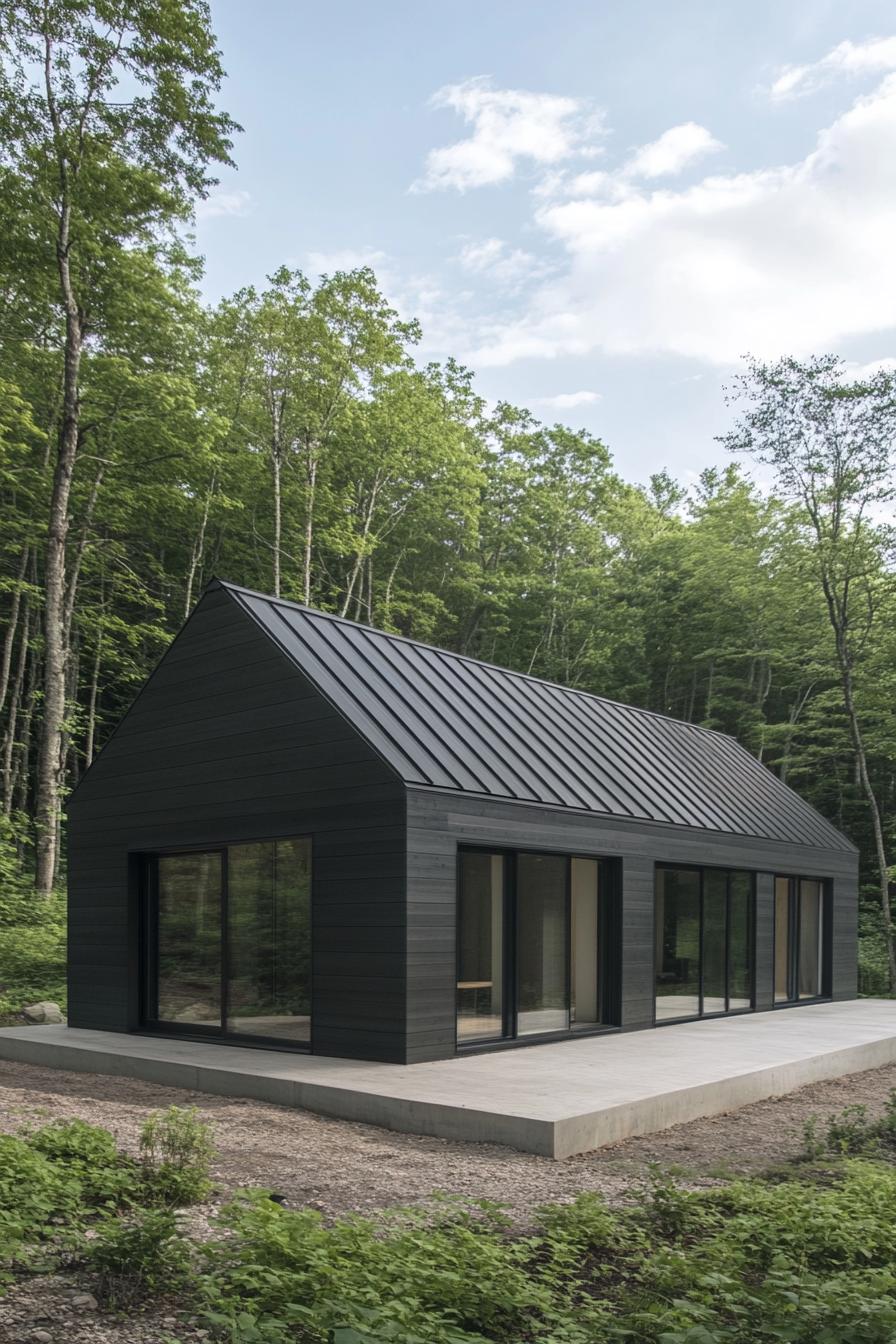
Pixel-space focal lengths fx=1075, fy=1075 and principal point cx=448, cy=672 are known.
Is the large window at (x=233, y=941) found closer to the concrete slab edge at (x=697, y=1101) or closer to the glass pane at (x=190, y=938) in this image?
the glass pane at (x=190, y=938)

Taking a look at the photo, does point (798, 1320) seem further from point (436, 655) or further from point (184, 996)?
point (436, 655)

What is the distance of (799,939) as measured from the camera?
53.1 ft

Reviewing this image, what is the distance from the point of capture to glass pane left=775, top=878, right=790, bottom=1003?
50.8 feet

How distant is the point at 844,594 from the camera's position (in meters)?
22.1

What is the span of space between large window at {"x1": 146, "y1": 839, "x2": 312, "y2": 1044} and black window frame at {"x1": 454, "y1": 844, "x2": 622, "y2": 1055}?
59.4 inches

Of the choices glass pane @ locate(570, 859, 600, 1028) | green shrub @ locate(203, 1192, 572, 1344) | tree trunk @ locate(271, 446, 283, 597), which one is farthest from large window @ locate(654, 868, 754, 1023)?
tree trunk @ locate(271, 446, 283, 597)

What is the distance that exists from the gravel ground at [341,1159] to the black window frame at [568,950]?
243 cm

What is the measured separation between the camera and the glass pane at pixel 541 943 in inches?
413

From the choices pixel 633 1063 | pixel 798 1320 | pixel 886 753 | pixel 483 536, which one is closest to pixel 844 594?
pixel 886 753

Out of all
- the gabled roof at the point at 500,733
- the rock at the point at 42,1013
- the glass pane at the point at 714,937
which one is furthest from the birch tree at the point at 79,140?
the glass pane at the point at 714,937

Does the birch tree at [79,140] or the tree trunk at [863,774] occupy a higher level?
the birch tree at [79,140]

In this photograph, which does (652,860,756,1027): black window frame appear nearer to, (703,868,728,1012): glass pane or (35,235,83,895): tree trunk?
(703,868,728,1012): glass pane

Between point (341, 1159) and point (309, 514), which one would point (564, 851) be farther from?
point (309, 514)

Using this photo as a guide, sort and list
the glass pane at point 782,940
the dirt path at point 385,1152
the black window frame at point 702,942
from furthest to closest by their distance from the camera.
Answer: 1. the glass pane at point 782,940
2. the black window frame at point 702,942
3. the dirt path at point 385,1152
